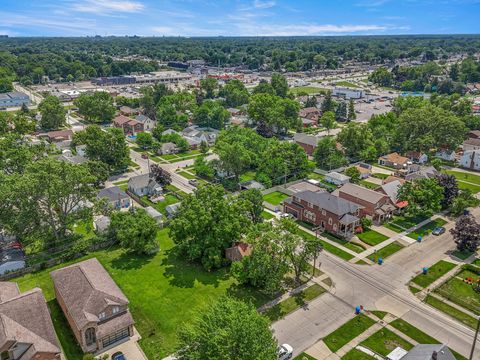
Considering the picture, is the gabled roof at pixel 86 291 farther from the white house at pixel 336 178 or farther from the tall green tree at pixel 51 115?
the tall green tree at pixel 51 115

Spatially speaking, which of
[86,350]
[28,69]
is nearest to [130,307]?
[86,350]

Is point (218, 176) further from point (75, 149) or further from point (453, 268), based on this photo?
point (453, 268)

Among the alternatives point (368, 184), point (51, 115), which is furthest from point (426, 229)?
point (51, 115)

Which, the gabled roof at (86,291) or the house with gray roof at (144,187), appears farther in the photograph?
the house with gray roof at (144,187)

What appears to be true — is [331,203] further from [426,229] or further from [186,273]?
[186,273]

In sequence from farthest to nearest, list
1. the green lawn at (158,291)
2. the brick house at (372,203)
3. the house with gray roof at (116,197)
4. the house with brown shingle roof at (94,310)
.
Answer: the house with gray roof at (116,197), the brick house at (372,203), the green lawn at (158,291), the house with brown shingle roof at (94,310)

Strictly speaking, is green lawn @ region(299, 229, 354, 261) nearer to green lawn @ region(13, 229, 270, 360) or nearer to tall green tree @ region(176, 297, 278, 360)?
green lawn @ region(13, 229, 270, 360)

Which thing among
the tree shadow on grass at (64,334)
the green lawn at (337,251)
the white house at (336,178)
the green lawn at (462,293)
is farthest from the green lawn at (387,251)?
the tree shadow on grass at (64,334)
